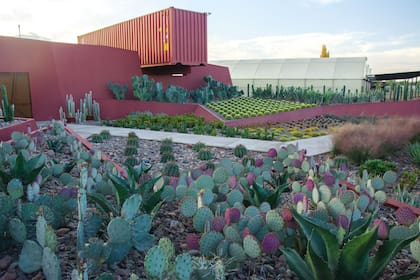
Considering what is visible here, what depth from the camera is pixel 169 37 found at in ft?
55.4

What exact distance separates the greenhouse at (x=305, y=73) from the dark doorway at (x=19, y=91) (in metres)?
21.6

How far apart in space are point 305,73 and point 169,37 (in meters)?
20.2

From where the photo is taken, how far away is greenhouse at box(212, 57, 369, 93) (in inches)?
1262

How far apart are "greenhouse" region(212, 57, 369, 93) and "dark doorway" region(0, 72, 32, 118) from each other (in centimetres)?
2162

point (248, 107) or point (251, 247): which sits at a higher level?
point (248, 107)

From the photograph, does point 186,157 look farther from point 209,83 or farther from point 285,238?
point 209,83

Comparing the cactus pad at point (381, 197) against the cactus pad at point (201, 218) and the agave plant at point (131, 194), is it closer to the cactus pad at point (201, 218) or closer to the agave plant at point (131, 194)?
the cactus pad at point (201, 218)

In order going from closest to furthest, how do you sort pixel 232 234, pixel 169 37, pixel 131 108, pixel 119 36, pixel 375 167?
1. pixel 232 234
2. pixel 375 167
3. pixel 131 108
4. pixel 169 37
5. pixel 119 36

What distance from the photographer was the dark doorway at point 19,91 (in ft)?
45.4

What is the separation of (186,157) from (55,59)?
9.44 meters

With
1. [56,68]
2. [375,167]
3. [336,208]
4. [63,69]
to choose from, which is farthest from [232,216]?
[63,69]

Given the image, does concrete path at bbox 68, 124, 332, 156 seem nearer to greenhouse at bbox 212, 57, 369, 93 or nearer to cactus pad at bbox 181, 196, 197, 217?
cactus pad at bbox 181, 196, 197, 217

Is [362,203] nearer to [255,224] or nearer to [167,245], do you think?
[255,224]

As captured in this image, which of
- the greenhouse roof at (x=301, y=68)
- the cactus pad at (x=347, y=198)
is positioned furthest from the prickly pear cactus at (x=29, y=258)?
the greenhouse roof at (x=301, y=68)
